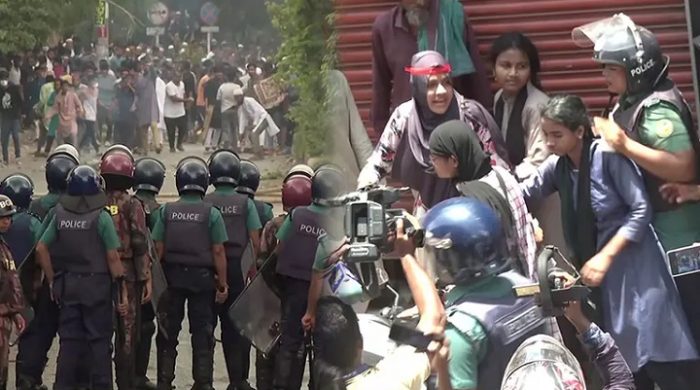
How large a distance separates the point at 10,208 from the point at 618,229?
1.56 m

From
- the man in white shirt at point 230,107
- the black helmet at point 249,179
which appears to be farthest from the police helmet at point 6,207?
the man in white shirt at point 230,107

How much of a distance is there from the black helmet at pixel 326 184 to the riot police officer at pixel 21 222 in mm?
884

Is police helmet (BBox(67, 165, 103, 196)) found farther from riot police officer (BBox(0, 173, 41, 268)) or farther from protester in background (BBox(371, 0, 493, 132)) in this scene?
protester in background (BBox(371, 0, 493, 132))

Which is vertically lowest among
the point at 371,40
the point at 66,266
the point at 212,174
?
the point at 66,266

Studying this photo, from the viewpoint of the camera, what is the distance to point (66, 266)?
346cm

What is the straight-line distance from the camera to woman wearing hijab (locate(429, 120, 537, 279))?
2240mm

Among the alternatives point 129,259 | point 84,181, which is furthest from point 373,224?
point 129,259

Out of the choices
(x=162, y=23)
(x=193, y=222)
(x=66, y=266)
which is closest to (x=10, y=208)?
(x=66, y=266)

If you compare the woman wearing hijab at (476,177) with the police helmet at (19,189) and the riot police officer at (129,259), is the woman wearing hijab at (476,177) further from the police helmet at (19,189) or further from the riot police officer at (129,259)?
the police helmet at (19,189)

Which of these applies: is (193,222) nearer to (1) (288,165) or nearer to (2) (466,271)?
(1) (288,165)

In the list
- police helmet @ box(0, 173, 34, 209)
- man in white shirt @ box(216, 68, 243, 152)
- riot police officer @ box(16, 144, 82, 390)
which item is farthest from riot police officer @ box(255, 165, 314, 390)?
riot police officer @ box(16, 144, 82, 390)

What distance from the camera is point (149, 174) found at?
2.77 metres

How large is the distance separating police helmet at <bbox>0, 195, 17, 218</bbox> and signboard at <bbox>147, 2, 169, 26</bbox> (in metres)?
0.97

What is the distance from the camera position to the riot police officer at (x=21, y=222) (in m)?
3.16
